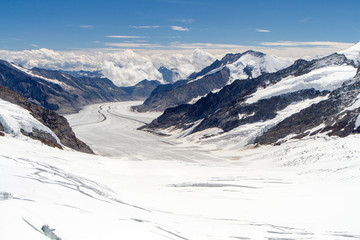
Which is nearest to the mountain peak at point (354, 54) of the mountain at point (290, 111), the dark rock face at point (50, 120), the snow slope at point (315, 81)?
the mountain at point (290, 111)

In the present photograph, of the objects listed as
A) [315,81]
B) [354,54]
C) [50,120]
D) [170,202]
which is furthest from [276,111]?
[170,202]

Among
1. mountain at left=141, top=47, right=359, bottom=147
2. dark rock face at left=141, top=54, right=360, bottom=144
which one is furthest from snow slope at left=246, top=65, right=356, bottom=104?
dark rock face at left=141, top=54, right=360, bottom=144

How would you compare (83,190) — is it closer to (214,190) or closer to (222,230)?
(222,230)

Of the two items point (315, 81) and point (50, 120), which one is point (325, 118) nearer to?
point (315, 81)

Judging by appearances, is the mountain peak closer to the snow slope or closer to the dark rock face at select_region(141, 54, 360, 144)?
the dark rock face at select_region(141, 54, 360, 144)

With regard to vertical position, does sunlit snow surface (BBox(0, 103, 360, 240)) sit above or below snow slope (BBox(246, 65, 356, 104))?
below

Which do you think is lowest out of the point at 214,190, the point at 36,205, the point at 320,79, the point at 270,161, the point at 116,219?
the point at 270,161

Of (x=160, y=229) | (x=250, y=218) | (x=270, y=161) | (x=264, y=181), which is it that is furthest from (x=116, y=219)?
(x=270, y=161)
